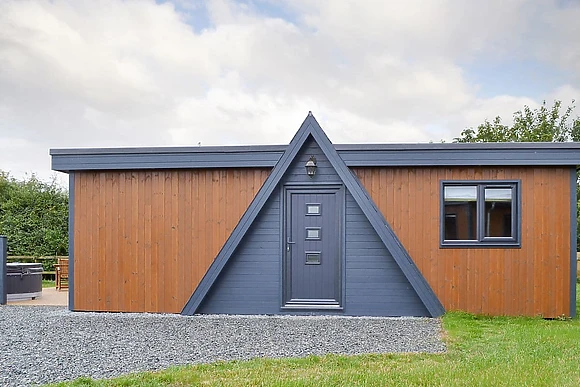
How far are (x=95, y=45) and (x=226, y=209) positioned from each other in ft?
28.2

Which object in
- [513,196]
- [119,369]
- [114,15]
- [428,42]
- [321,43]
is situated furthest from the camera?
[428,42]

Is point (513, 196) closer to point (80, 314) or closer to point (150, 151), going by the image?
point (150, 151)

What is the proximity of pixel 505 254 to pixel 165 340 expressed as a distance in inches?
208

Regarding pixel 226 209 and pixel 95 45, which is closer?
pixel 226 209

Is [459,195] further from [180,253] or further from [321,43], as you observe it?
[321,43]

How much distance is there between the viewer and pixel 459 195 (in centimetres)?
1002

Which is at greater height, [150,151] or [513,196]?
[150,151]

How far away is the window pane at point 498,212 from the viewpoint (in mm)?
9914

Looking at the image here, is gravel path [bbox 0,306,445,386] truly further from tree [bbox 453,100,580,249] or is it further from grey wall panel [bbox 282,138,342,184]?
tree [bbox 453,100,580,249]

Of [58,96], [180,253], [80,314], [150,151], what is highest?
[58,96]

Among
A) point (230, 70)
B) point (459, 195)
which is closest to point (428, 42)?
point (230, 70)

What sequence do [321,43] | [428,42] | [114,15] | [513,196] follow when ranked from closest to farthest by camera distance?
[513,196]
[114,15]
[321,43]
[428,42]

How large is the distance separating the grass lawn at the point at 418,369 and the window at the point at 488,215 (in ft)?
8.07

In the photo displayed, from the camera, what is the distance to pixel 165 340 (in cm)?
786
